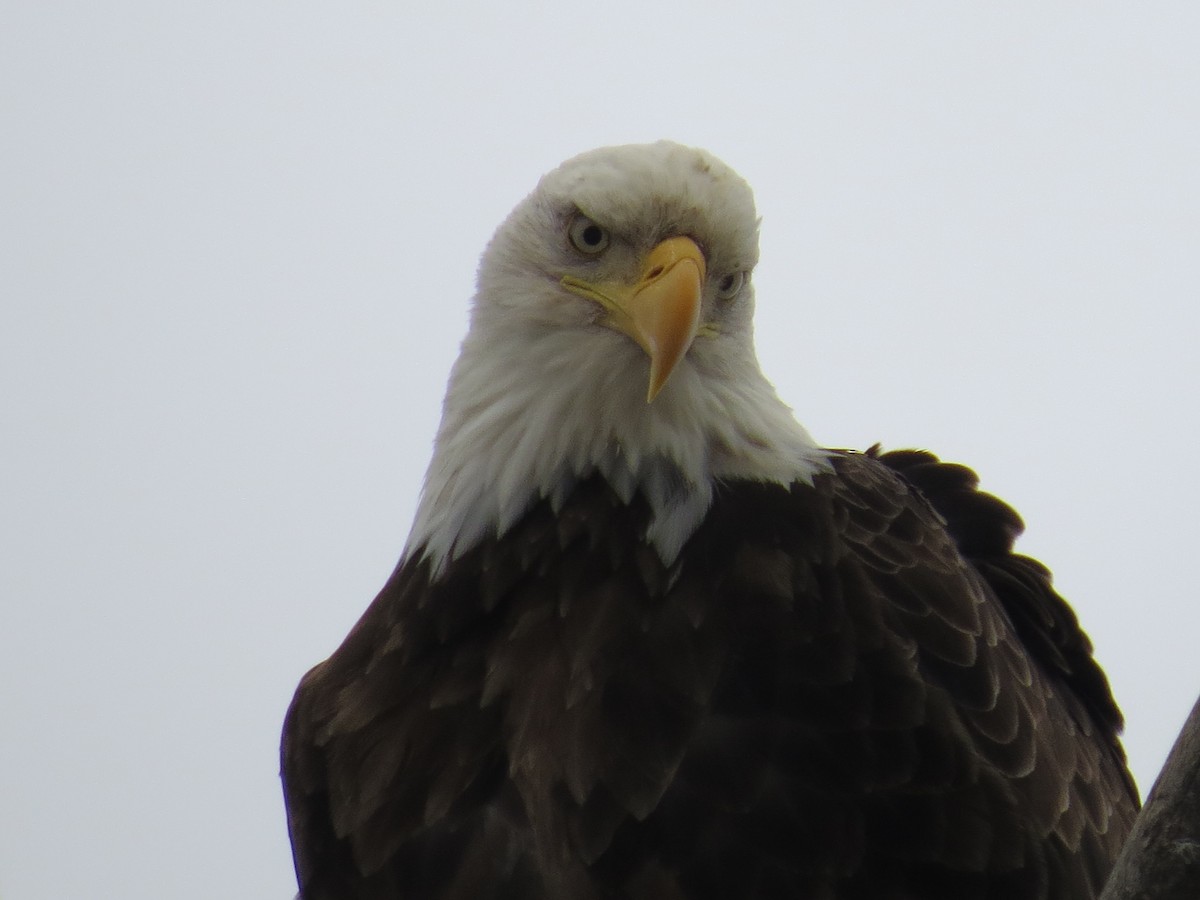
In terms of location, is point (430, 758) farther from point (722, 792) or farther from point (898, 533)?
point (898, 533)

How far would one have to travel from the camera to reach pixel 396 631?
3.18 m

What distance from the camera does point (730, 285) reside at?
3.23 meters

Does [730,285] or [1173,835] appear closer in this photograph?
[1173,835]

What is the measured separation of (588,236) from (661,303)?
309 millimetres

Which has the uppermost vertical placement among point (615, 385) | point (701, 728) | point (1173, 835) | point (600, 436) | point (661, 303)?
point (661, 303)

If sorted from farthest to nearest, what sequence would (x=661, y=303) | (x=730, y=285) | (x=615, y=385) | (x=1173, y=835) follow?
(x=730, y=285), (x=615, y=385), (x=661, y=303), (x=1173, y=835)

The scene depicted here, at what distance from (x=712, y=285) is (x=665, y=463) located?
396 millimetres

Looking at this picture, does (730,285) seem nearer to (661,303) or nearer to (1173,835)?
(661,303)

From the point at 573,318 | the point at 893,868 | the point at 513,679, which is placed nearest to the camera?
the point at 893,868

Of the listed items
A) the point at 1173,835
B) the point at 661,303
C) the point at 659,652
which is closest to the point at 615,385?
the point at 661,303

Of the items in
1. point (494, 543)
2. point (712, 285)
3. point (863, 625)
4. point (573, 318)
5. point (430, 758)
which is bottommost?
point (430, 758)

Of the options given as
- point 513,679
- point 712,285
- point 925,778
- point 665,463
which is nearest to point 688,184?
point 712,285

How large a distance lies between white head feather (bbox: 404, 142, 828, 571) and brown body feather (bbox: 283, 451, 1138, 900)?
2.6 inches

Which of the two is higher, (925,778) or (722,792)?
(925,778)
